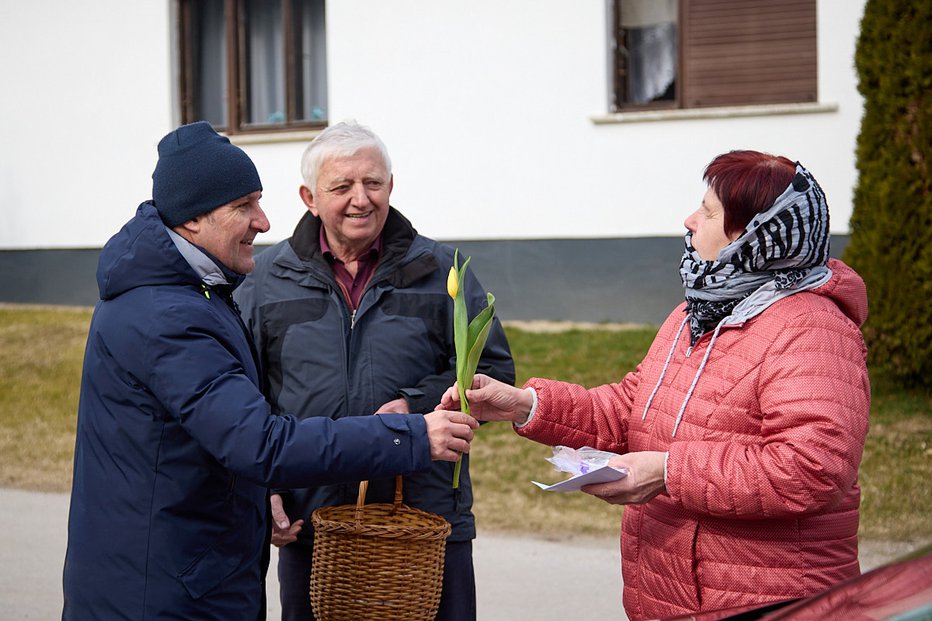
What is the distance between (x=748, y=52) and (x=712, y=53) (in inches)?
14.6

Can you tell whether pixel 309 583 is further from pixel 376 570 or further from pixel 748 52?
pixel 748 52

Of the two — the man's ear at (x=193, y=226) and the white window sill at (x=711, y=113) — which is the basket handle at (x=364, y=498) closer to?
the man's ear at (x=193, y=226)

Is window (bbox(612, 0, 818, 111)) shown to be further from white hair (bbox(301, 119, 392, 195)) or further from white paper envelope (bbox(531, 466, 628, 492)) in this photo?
white paper envelope (bbox(531, 466, 628, 492))

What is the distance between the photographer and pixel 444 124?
471 inches

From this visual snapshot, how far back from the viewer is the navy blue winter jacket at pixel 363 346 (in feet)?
11.4

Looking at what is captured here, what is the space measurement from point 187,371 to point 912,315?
258 inches

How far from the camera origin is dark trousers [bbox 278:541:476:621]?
3504 millimetres

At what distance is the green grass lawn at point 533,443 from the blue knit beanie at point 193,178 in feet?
13.5

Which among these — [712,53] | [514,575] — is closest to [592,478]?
[514,575]

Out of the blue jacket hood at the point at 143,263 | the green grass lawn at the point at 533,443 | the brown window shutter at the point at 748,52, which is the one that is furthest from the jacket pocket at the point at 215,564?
the brown window shutter at the point at 748,52

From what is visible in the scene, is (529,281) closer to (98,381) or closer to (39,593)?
(39,593)

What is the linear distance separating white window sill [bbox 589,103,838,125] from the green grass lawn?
6.84 ft

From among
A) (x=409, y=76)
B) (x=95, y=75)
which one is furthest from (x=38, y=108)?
(x=409, y=76)

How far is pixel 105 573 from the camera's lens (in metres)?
2.65
